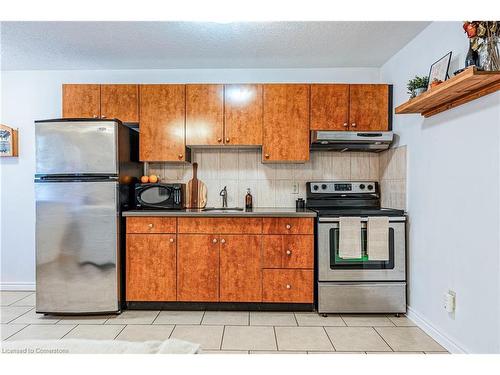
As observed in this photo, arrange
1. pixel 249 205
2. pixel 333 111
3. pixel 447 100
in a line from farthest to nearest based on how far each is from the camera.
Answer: pixel 249 205
pixel 333 111
pixel 447 100

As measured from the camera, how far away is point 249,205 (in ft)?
11.8

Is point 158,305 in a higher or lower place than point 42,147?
lower

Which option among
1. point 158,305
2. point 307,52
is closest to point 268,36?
point 307,52

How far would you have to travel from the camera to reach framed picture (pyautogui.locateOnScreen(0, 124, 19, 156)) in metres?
3.70

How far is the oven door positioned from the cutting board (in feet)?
4.69

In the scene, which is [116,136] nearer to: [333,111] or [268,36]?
[268,36]

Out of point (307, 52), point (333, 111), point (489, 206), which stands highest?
point (307, 52)

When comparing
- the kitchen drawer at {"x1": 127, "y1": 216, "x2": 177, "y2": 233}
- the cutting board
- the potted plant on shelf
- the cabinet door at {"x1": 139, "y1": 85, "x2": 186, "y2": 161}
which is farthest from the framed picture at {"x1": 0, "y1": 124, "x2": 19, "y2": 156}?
the potted plant on shelf

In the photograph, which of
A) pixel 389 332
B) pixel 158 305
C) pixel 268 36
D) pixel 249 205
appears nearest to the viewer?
pixel 389 332

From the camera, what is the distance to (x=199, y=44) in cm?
306

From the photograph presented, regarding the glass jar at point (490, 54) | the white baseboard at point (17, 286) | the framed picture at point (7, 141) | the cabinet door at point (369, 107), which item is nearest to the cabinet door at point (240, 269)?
the cabinet door at point (369, 107)

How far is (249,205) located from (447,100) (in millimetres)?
2072

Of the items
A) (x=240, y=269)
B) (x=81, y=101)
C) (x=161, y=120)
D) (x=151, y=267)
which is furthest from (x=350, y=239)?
(x=81, y=101)

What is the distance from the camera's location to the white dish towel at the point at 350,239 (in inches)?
115
